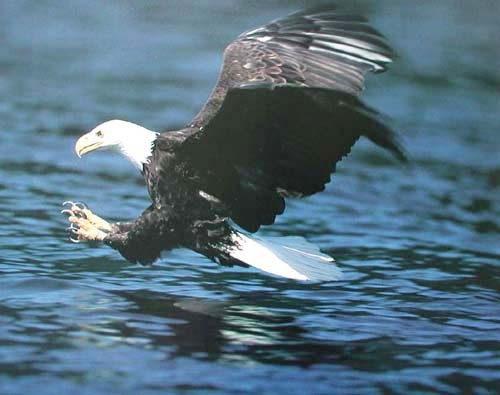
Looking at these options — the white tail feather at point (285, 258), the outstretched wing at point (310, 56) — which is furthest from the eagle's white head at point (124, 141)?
the white tail feather at point (285, 258)

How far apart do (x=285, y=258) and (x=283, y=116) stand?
0.93 meters

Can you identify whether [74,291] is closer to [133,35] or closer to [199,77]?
[199,77]

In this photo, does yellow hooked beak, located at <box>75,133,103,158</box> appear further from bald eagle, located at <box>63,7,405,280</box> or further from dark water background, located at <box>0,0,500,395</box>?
dark water background, located at <box>0,0,500,395</box>

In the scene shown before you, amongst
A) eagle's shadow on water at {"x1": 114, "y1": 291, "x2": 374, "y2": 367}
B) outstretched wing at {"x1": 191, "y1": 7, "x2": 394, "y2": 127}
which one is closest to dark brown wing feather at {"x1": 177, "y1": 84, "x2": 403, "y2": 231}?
outstretched wing at {"x1": 191, "y1": 7, "x2": 394, "y2": 127}

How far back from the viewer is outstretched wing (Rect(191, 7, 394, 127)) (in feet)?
21.3

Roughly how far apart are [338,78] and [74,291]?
1.72 metres

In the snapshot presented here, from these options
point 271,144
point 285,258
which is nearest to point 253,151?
point 271,144

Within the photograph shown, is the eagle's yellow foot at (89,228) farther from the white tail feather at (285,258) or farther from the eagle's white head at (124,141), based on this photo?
the white tail feather at (285,258)

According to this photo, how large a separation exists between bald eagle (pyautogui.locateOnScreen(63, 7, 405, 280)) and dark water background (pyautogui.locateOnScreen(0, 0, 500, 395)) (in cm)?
29

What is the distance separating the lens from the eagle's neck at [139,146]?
6.68m

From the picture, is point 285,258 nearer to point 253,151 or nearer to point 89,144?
point 253,151

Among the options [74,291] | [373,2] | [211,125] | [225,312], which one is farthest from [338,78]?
[373,2]

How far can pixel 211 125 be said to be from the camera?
602cm

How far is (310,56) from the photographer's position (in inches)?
264
